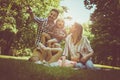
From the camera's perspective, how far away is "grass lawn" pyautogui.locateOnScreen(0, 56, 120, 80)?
5.96 metres

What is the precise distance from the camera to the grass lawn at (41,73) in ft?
19.6

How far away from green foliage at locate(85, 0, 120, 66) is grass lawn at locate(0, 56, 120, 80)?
66 cm

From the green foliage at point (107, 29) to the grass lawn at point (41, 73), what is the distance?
26.2 inches

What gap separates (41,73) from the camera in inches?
241

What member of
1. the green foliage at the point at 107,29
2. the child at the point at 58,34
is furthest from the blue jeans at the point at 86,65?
the child at the point at 58,34

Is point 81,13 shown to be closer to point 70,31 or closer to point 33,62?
point 70,31

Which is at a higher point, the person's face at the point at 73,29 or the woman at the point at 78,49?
the person's face at the point at 73,29

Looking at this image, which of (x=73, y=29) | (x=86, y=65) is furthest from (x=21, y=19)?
(x=86, y=65)

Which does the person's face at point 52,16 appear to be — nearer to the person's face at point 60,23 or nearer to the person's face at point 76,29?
the person's face at point 60,23

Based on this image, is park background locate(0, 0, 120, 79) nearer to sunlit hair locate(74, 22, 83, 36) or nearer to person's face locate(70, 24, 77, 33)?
sunlit hair locate(74, 22, 83, 36)

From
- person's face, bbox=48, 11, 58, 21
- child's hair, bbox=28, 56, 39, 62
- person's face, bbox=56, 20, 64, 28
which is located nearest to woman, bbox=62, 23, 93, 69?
person's face, bbox=56, 20, 64, 28

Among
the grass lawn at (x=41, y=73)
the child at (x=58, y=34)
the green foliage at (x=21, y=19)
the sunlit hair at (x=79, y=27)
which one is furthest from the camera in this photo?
the green foliage at (x=21, y=19)

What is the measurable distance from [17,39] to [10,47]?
10.2 inches

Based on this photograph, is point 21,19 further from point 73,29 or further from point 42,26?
point 73,29
